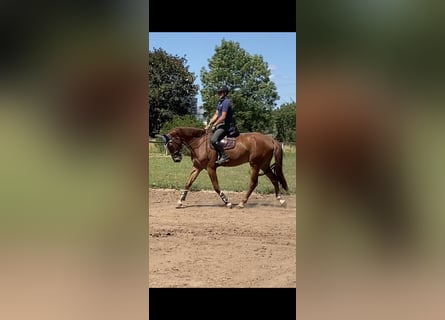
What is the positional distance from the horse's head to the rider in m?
0.50

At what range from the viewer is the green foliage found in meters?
6.32

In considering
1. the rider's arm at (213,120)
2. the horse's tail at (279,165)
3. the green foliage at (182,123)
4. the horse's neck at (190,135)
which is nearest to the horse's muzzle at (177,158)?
the horse's neck at (190,135)

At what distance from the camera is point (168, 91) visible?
6332 mm

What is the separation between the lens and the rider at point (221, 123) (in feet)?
20.0

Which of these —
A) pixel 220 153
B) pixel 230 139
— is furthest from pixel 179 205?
pixel 230 139

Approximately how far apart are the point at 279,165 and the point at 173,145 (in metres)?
1.63
